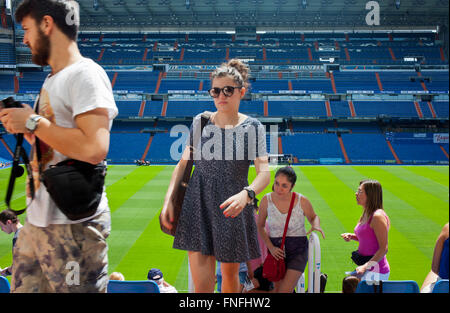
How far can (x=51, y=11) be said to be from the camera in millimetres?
1244

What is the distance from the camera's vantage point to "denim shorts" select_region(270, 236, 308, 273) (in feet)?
7.33

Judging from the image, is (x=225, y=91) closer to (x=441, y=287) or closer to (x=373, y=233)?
(x=441, y=287)

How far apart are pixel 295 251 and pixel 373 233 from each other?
959 millimetres

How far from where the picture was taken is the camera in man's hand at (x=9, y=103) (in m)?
1.22

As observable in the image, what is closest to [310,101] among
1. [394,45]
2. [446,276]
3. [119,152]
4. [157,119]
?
[394,45]

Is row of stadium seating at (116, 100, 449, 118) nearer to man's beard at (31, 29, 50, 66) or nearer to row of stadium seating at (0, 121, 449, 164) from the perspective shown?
row of stadium seating at (0, 121, 449, 164)

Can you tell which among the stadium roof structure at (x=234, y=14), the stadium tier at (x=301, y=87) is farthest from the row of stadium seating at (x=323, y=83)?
the stadium roof structure at (x=234, y=14)

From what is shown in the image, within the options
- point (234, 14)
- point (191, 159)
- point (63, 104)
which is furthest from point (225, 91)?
point (234, 14)

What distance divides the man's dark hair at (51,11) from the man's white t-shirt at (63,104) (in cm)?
15

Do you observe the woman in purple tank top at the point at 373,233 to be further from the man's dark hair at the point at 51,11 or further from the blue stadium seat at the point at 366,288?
the man's dark hair at the point at 51,11

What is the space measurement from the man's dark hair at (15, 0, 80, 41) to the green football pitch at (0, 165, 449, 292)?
5.65 feet

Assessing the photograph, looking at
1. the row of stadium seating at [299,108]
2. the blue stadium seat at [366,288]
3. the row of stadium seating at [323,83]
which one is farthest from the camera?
the row of stadium seating at [323,83]
